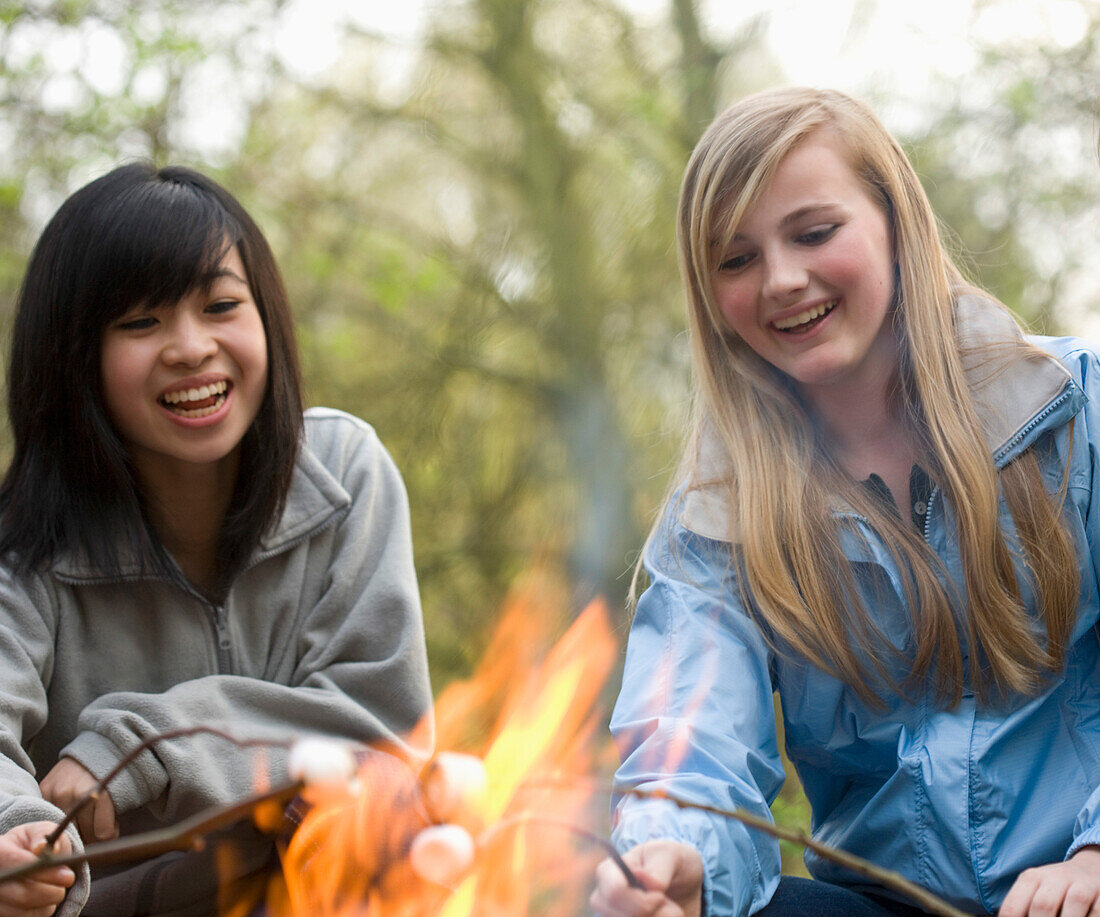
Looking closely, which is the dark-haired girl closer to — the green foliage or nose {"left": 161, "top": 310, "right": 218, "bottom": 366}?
nose {"left": 161, "top": 310, "right": 218, "bottom": 366}

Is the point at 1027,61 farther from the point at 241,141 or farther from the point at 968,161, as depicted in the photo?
the point at 241,141

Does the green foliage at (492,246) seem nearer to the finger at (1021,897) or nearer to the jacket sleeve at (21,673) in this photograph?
the jacket sleeve at (21,673)

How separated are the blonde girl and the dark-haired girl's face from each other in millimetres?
815

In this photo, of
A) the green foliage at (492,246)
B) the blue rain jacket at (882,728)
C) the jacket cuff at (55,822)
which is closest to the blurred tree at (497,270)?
the green foliage at (492,246)

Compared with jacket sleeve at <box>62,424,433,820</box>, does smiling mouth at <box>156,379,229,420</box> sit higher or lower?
higher

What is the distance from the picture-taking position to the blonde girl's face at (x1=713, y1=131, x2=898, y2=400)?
5.55ft

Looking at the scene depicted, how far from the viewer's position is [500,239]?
5203 millimetres

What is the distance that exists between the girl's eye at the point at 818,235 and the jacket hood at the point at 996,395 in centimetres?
27

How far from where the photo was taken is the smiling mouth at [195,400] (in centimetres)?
196

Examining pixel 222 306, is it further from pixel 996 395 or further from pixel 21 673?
pixel 996 395

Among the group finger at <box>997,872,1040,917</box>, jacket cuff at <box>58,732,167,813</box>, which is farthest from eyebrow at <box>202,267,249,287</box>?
finger at <box>997,872,1040,917</box>

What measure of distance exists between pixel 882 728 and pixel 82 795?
4.09 ft

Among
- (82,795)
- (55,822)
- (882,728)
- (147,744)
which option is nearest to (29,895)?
(55,822)

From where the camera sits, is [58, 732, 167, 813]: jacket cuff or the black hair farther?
the black hair
